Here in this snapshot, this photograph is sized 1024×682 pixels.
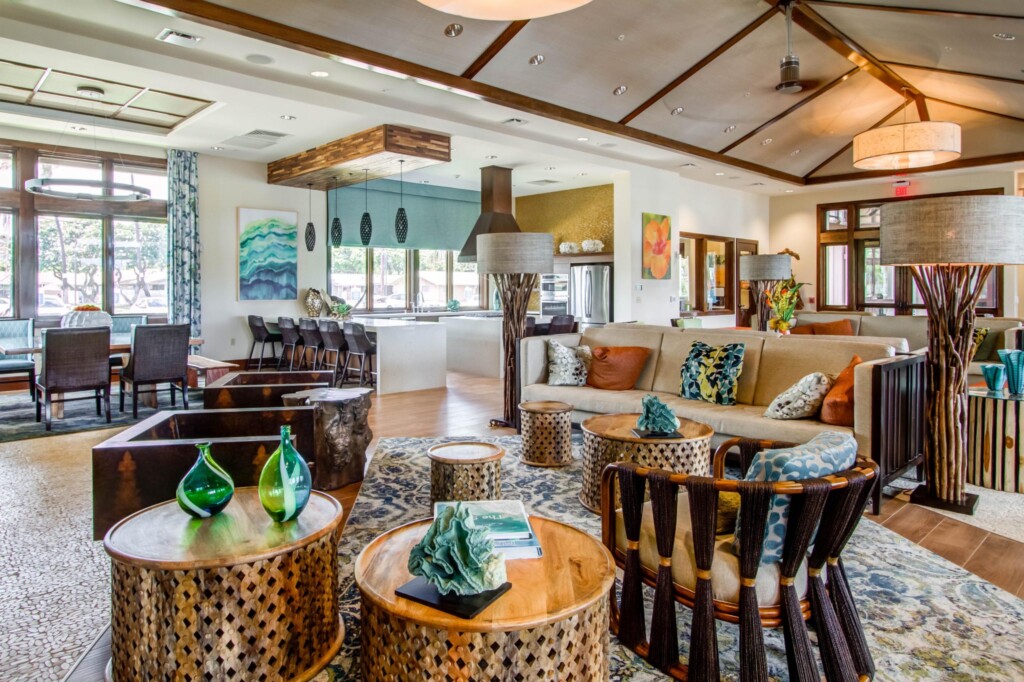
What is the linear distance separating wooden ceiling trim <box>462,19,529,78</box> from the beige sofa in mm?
2565

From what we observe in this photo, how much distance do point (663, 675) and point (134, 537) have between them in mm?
1658

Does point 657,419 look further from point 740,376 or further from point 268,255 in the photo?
point 268,255

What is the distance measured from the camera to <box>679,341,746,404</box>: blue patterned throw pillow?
450 centimetres

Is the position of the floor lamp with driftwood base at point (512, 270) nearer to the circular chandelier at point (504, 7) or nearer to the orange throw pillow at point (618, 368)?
the orange throw pillow at point (618, 368)

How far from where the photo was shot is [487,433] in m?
5.46

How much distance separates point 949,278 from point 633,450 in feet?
6.79

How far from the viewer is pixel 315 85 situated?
612 centimetres

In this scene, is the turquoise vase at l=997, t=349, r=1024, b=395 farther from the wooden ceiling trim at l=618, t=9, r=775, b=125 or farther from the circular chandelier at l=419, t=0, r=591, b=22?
the wooden ceiling trim at l=618, t=9, r=775, b=125

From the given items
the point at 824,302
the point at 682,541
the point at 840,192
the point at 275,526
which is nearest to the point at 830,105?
the point at 840,192

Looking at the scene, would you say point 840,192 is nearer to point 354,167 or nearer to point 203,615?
point 354,167

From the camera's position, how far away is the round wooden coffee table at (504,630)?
59.5 inches

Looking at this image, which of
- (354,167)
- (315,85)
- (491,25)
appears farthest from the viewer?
(354,167)

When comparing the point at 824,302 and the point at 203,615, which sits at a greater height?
the point at 824,302

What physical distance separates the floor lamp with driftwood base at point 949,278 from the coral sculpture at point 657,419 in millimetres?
1545
